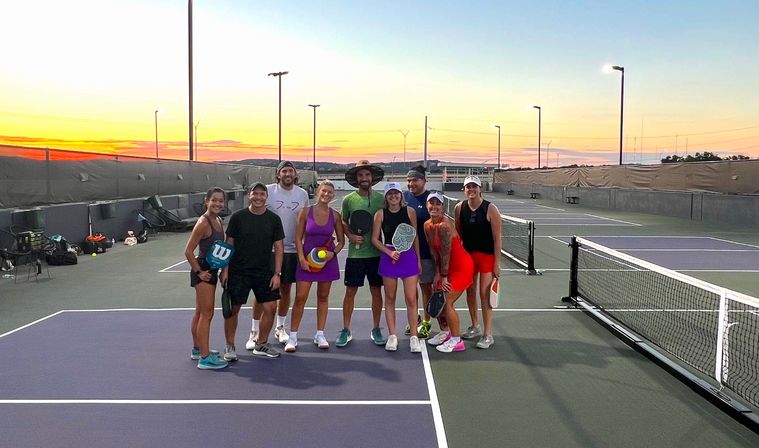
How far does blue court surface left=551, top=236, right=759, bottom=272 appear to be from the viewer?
11.6 m

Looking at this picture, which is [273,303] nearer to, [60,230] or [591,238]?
[60,230]

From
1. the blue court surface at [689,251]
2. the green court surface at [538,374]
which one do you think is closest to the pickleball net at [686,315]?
the green court surface at [538,374]

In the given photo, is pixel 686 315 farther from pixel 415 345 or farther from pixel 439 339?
pixel 415 345

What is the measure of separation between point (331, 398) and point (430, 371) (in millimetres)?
1059

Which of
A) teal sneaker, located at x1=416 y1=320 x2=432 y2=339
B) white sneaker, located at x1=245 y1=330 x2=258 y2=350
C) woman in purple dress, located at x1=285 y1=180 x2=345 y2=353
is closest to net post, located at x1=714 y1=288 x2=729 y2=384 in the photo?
teal sneaker, located at x1=416 y1=320 x2=432 y2=339

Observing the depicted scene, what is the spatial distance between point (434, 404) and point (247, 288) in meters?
2.06

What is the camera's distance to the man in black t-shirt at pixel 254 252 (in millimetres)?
5344

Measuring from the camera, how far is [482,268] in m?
5.99

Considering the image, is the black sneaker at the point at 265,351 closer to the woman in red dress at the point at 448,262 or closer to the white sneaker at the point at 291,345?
the white sneaker at the point at 291,345

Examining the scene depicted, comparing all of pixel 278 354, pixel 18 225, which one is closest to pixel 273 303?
pixel 278 354

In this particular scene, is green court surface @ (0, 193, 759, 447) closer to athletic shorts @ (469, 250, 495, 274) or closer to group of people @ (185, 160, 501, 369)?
group of people @ (185, 160, 501, 369)

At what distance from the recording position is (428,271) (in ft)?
19.8

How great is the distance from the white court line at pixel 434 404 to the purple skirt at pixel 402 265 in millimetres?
853

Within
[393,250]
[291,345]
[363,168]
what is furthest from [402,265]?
[291,345]
